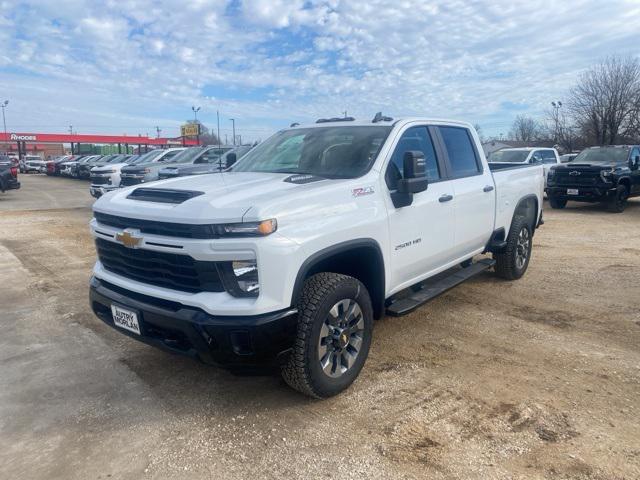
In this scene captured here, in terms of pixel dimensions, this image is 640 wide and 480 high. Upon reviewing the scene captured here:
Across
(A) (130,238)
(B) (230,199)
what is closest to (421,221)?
(B) (230,199)

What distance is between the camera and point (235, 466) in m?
2.88

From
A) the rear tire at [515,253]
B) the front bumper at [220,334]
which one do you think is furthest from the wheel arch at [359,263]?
the rear tire at [515,253]

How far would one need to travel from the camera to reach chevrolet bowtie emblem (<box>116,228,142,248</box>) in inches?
132

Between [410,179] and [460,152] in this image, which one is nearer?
[410,179]

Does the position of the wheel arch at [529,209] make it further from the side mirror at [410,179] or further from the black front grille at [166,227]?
the black front grille at [166,227]

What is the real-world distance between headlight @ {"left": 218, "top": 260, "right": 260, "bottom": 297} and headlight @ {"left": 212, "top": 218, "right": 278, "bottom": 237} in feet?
0.57

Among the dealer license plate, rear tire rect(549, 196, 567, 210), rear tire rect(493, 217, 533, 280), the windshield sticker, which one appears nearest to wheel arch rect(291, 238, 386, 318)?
the windshield sticker

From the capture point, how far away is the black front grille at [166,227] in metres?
3.00

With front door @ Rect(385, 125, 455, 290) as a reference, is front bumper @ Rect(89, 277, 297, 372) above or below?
below

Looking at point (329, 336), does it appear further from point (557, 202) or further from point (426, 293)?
point (557, 202)

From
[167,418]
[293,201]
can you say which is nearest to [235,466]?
[167,418]

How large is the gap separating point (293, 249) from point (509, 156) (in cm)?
1568

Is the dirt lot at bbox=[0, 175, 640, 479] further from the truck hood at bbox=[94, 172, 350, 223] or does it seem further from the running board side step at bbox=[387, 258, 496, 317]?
the truck hood at bbox=[94, 172, 350, 223]

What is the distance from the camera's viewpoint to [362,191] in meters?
3.72
